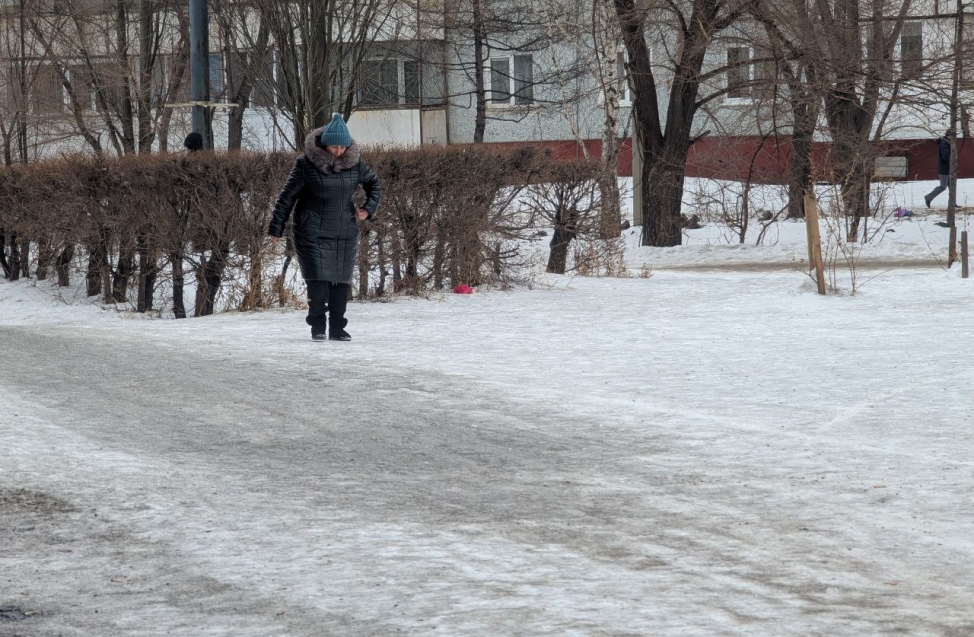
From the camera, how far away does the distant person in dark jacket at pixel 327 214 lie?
32.3 ft

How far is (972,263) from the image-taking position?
15289 millimetres

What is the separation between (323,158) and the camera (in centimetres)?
983

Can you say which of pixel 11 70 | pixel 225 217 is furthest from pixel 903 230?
pixel 11 70

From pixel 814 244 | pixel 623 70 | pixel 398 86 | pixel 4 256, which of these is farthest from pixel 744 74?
pixel 4 256

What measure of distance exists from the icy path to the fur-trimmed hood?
4.20 ft

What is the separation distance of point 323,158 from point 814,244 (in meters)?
5.19

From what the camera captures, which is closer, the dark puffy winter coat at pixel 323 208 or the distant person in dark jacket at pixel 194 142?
the dark puffy winter coat at pixel 323 208

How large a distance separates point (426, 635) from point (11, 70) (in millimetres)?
25020

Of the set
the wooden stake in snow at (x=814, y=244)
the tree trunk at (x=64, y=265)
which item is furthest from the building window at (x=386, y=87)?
the wooden stake in snow at (x=814, y=244)

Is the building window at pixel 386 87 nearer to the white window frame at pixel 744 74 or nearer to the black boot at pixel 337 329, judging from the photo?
the white window frame at pixel 744 74

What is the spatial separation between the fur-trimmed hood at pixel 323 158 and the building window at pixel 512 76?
26957 millimetres

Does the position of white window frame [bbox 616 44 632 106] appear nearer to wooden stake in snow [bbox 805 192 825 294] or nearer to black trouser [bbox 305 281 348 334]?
wooden stake in snow [bbox 805 192 825 294]

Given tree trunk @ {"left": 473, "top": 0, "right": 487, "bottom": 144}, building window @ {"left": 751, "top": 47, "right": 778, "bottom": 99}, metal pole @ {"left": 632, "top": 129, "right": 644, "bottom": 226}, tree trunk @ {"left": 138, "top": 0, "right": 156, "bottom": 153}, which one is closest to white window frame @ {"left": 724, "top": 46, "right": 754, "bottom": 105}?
building window @ {"left": 751, "top": 47, "right": 778, "bottom": 99}

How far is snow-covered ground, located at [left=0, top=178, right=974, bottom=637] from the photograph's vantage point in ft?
13.2
